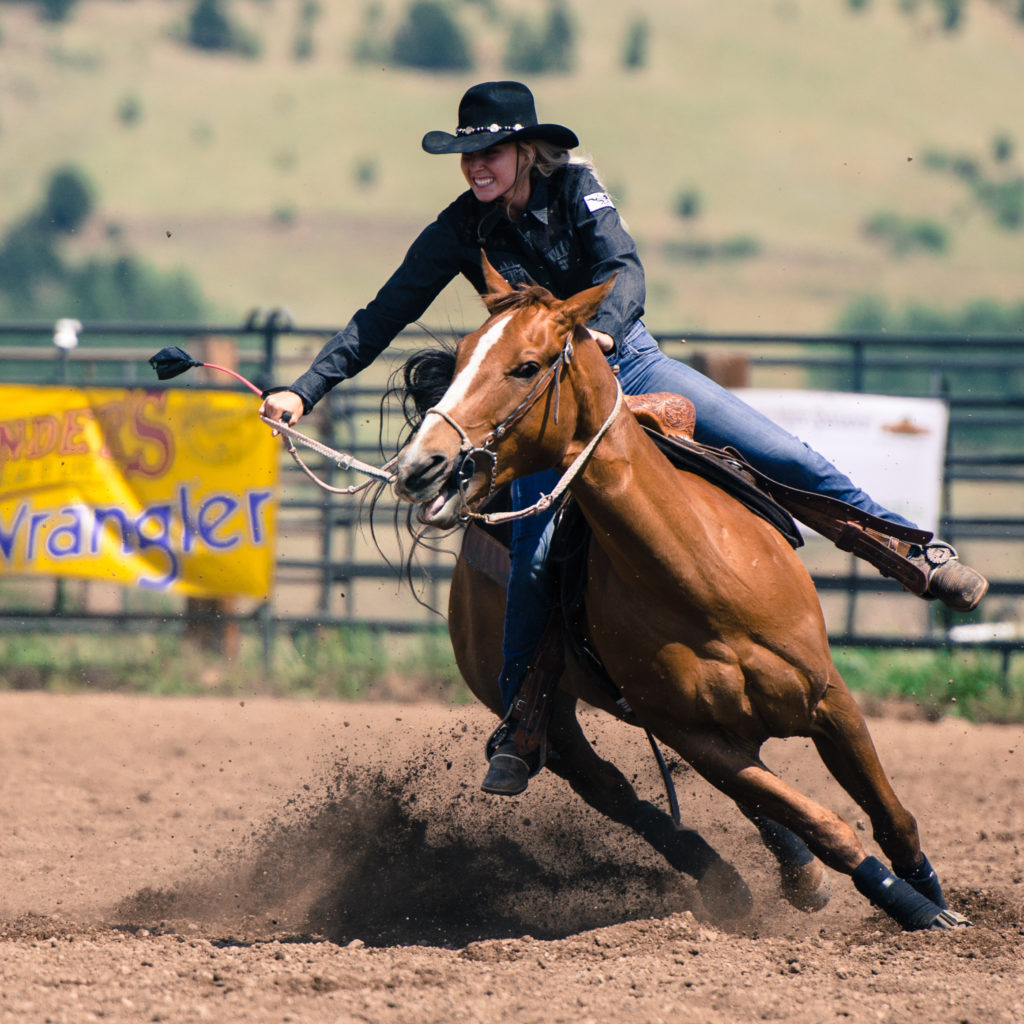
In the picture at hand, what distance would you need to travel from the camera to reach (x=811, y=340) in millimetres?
7852

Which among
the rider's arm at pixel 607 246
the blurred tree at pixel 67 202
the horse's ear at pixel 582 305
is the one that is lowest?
the horse's ear at pixel 582 305

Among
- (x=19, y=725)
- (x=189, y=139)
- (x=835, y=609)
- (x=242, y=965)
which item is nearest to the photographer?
(x=242, y=965)

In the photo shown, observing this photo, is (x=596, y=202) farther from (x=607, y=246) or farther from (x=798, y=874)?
(x=798, y=874)

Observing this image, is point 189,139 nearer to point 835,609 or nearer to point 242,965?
point 835,609

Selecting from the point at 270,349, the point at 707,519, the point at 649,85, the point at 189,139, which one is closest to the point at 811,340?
the point at 270,349

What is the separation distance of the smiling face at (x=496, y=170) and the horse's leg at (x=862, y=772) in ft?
5.15

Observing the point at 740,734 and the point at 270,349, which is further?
the point at 270,349

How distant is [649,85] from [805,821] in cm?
6845

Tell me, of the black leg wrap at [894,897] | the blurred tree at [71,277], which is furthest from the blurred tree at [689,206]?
the black leg wrap at [894,897]

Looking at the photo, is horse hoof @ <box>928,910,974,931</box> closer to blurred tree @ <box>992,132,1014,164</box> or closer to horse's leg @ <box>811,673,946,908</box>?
horse's leg @ <box>811,673,946,908</box>

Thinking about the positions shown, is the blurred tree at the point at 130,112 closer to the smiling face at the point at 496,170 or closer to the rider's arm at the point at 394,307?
the rider's arm at the point at 394,307

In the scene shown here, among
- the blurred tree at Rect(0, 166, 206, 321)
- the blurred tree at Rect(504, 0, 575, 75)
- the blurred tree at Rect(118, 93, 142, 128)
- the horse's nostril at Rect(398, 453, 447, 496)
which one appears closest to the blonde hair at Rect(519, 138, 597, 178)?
the horse's nostril at Rect(398, 453, 447, 496)

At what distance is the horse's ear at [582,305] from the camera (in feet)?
10.3

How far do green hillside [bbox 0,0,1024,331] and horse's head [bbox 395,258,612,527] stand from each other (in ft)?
139
